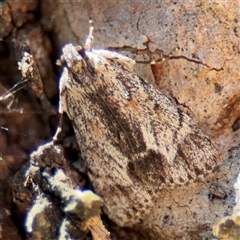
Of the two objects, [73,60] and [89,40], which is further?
[89,40]

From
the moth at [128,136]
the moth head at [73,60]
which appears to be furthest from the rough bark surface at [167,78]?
the moth head at [73,60]

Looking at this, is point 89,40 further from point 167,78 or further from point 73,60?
point 167,78

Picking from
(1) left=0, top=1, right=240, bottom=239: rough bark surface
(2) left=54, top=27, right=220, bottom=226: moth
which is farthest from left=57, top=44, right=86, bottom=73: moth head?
→ (1) left=0, top=1, right=240, bottom=239: rough bark surface

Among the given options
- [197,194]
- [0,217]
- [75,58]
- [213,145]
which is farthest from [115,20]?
[0,217]

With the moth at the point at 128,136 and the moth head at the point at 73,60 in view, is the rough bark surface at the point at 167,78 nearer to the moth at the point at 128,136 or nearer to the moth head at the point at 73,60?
the moth at the point at 128,136

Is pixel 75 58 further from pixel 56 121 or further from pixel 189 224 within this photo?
pixel 189 224

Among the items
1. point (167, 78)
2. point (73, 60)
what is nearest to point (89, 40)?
point (73, 60)
